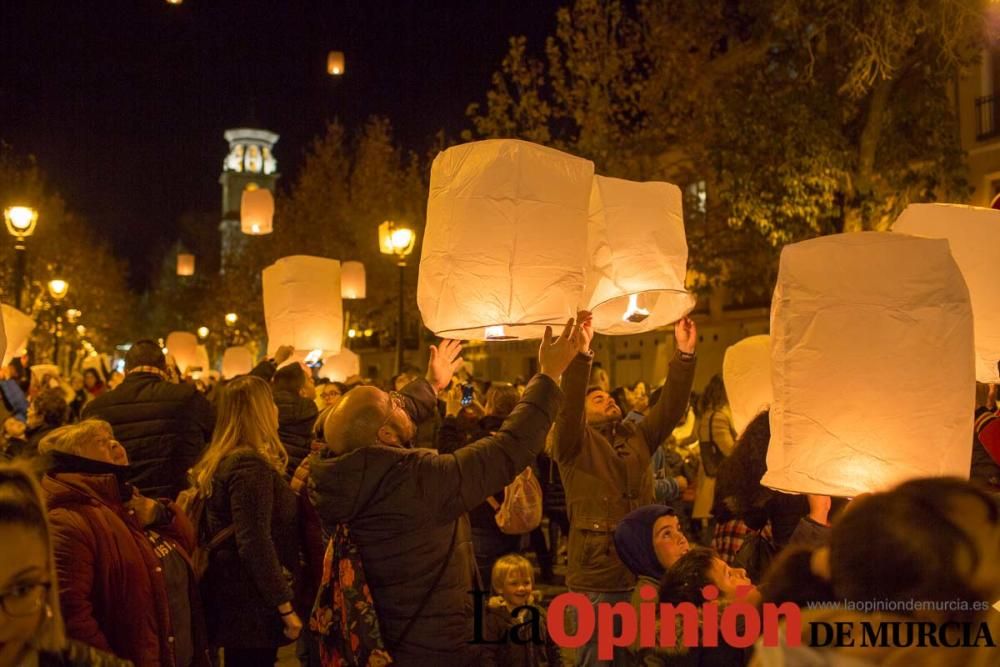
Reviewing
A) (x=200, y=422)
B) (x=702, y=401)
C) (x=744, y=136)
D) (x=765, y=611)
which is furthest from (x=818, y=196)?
(x=765, y=611)

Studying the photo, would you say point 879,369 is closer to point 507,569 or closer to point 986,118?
point 507,569

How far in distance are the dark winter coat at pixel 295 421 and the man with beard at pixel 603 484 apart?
2.32 m

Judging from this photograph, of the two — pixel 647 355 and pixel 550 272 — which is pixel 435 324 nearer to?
pixel 550 272

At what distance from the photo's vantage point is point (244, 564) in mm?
4762

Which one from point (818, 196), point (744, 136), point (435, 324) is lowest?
point (435, 324)

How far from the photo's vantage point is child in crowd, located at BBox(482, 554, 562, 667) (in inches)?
175

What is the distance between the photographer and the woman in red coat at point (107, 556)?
3.53 metres

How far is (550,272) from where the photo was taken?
12.6 ft

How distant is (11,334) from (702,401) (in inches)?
244

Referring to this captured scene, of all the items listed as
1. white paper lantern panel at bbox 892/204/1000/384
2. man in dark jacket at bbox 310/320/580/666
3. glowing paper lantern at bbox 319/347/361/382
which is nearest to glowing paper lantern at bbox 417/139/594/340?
man in dark jacket at bbox 310/320/580/666

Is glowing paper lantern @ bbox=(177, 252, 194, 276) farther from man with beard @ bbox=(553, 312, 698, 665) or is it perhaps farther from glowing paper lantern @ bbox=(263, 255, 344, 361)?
man with beard @ bbox=(553, 312, 698, 665)

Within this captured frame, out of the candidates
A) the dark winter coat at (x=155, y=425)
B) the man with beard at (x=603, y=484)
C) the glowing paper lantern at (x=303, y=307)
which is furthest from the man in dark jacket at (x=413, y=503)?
the glowing paper lantern at (x=303, y=307)

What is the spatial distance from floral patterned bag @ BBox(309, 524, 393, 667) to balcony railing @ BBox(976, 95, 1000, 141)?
21.6m

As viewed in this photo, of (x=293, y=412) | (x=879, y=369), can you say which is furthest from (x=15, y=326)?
(x=879, y=369)
